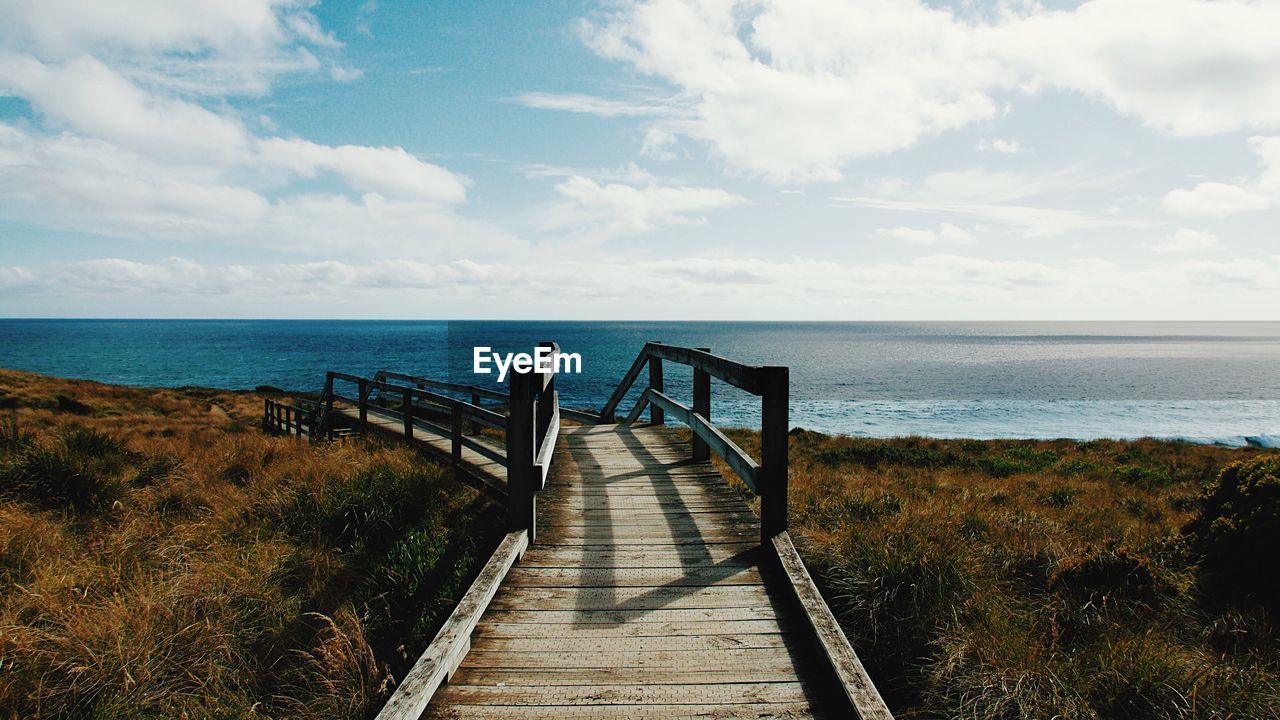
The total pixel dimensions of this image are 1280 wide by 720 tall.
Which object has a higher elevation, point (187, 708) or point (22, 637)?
point (22, 637)

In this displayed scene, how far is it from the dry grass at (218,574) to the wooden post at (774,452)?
2.66 metres

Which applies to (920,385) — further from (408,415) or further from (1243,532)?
(1243,532)

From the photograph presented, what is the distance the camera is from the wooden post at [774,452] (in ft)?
13.0

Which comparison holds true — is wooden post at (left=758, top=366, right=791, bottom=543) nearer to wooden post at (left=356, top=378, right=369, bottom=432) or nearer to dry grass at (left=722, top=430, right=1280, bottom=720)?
dry grass at (left=722, top=430, right=1280, bottom=720)

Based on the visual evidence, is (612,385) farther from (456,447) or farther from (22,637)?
(22,637)

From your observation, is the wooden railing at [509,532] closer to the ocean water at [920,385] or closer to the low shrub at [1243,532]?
the low shrub at [1243,532]

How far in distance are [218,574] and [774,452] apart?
4.47m

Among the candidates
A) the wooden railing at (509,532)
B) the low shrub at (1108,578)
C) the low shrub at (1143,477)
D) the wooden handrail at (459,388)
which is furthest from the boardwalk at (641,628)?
the low shrub at (1143,477)

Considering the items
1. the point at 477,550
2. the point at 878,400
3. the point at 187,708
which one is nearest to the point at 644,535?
the point at 477,550

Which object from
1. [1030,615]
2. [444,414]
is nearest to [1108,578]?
[1030,615]

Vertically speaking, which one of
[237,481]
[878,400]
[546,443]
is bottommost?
[878,400]

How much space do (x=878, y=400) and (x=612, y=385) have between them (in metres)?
22.6

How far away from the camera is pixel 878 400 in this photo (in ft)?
154

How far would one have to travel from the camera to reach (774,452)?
409 cm
